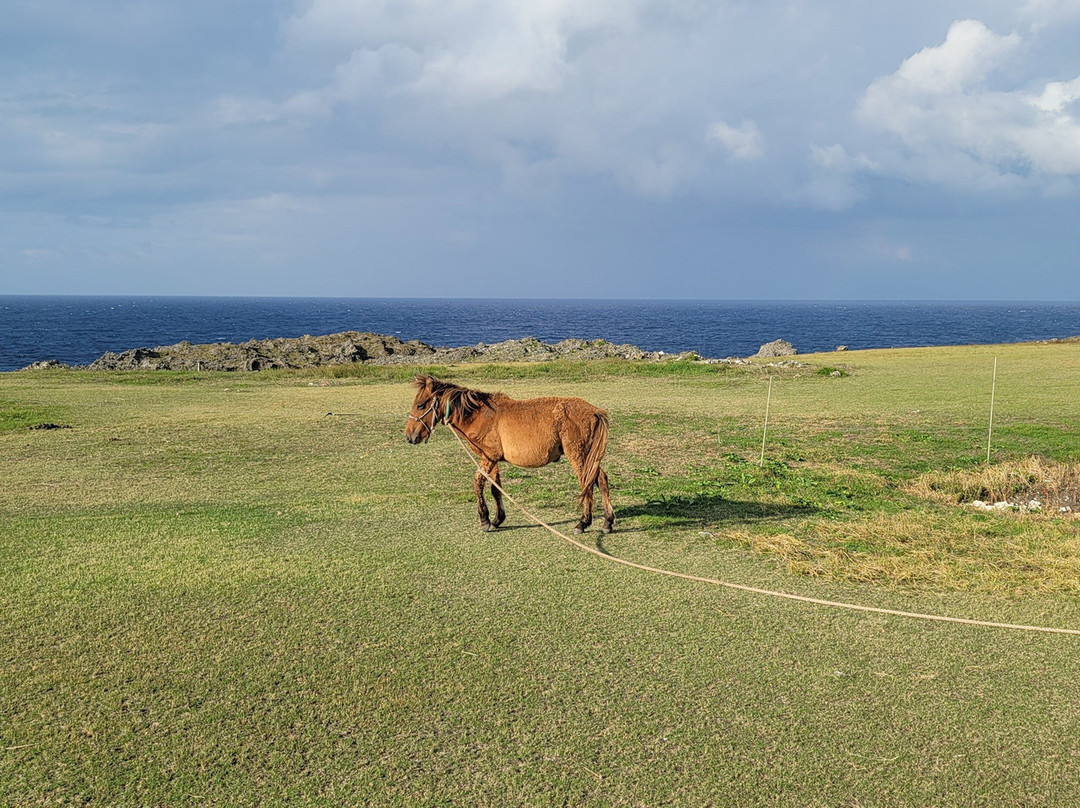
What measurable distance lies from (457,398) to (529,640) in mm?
4094

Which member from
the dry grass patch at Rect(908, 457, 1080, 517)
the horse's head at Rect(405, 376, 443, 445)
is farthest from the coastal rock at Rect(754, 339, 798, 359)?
the horse's head at Rect(405, 376, 443, 445)

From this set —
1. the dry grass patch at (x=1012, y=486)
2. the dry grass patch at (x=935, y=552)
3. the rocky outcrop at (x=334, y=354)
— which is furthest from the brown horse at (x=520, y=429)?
the rocky outcrop at (x=334, y=354)

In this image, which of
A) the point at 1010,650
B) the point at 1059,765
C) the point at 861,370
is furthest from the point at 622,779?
the point at 861,370

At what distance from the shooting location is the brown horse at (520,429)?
10.1 meters

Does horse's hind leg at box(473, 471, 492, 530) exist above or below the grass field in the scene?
above

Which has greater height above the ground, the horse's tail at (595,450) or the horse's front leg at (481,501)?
the horse's tail at (595,450)

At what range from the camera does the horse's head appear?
10.4 metres

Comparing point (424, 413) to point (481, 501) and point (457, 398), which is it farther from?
point (481, 501)

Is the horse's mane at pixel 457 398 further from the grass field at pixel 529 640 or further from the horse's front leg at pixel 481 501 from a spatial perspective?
the grass field at pixel 529 640

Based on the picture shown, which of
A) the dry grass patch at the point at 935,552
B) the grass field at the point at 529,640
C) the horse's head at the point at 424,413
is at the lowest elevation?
the grass field at the point at 529,640

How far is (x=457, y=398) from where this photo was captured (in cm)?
1032

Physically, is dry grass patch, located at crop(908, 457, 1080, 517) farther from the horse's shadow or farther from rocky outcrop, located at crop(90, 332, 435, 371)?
rocky outcrop, located at crop(90, 332, 435, 371)

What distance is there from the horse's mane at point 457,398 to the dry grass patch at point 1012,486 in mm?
7682

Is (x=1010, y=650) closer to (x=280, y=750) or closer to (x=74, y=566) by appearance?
(x=280, y=750)
